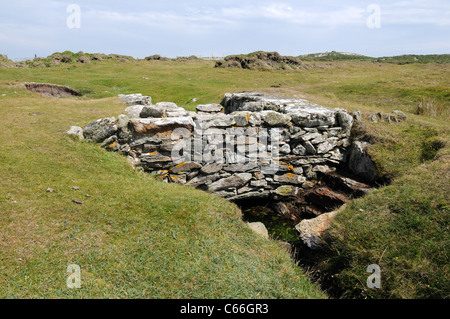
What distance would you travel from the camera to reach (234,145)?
464 inches

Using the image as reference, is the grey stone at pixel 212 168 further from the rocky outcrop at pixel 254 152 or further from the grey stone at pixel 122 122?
the grey stone at pixel 122 122

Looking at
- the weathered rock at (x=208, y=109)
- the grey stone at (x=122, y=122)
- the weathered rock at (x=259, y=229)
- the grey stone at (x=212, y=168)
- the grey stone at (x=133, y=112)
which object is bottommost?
the weathered rock at (x=259, y=229)

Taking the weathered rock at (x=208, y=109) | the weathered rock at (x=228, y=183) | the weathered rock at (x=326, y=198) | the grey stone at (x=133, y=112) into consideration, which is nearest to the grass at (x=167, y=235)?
the weathered rock at (x=228, y=183)

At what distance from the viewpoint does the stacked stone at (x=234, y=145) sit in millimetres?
11109

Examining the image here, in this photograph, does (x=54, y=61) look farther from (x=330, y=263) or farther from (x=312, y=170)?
(x=330, y=263)

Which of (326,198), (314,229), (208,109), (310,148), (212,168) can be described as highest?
(208,109)

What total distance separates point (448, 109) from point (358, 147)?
9587 millimetres

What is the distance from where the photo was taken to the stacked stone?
11.1 metres

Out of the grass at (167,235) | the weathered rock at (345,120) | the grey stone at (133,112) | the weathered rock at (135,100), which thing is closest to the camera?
the grass at (167,235)

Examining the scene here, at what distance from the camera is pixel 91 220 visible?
7020 millimetres

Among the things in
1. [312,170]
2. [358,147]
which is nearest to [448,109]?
[358,147]

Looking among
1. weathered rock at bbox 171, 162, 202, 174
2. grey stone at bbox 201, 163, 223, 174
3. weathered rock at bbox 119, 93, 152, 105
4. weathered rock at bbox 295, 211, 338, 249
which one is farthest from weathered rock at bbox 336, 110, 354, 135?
weathered rock at bbox 119, 93, 152, 105

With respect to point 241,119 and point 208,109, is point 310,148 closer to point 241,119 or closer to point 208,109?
point 241,119

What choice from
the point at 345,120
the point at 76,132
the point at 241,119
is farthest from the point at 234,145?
the point at 76,132
